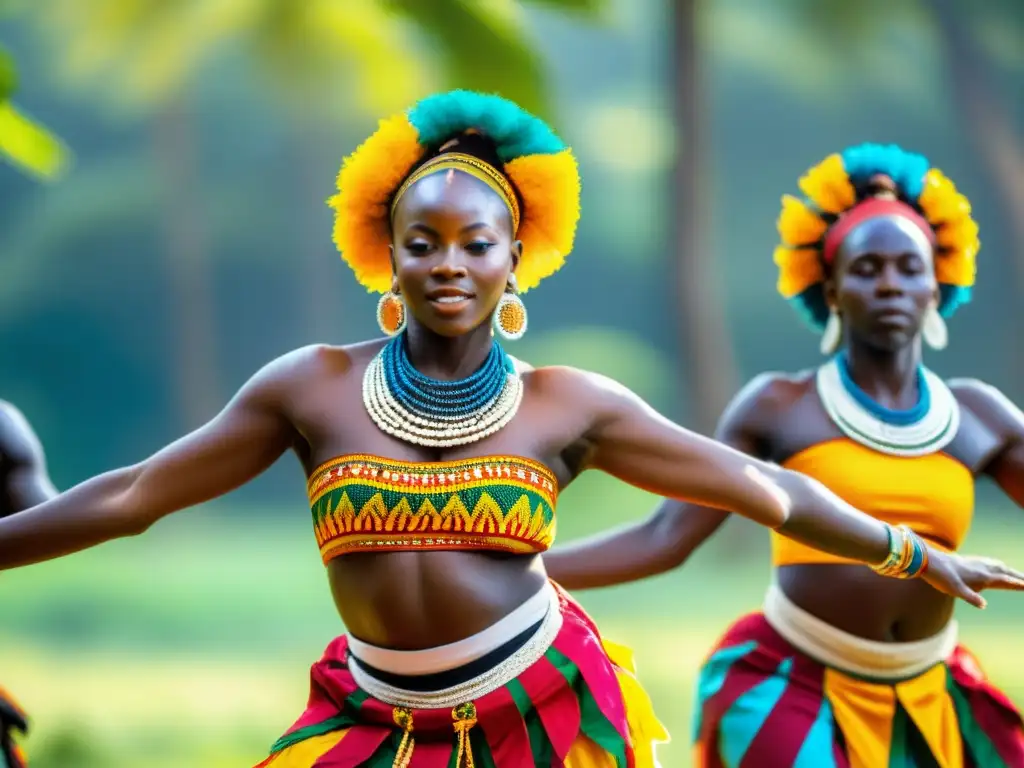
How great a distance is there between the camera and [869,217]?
4.36 m

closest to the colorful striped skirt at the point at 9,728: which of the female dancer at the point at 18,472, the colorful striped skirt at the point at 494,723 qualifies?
the female dancer at the point at 18,472

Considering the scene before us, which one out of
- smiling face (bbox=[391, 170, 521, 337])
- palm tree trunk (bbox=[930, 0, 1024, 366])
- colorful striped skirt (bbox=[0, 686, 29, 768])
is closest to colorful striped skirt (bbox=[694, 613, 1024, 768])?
smiling face (bbox=[391, 170, 521, 337])

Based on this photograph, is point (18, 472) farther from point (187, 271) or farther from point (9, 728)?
point (187, 271)

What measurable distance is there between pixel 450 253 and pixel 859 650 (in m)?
1.61

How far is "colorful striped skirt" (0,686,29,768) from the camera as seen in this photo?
3883 mm

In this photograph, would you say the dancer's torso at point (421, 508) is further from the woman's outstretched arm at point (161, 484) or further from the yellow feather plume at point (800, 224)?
the yellow feather plume at point (800, 224)

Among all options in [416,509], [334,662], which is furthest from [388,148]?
[334,662]

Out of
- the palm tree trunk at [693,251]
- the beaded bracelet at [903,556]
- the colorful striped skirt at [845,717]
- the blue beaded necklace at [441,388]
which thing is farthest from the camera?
the palm tree trunk at [693,251]

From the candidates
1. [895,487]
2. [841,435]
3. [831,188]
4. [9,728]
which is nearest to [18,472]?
[9,728]

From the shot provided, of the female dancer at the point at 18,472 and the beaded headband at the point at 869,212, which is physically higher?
the beaded headband at the point at 869,212

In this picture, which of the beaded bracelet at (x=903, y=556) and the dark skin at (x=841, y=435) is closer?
the beaded bracelet at (x=903, y=556)

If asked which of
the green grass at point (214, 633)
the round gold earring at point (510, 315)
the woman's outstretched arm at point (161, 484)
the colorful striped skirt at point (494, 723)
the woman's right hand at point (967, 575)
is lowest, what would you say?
the colorful striped skirt at point (494, 723)

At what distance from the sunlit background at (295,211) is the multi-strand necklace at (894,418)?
1078cm

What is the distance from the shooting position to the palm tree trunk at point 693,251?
532 inches
